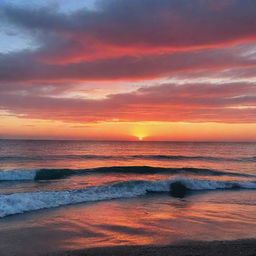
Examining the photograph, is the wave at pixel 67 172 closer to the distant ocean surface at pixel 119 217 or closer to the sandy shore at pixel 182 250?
the distant ocean surface at pixel 119 217

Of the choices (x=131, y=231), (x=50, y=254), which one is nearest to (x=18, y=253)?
(x=50, y=254)

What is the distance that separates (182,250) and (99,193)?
32.6ft

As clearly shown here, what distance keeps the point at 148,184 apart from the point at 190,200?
4.50 metres

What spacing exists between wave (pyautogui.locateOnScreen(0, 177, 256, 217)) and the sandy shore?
573 centimetres

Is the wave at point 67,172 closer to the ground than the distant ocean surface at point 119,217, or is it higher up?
closer to the ground

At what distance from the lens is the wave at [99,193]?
44.5 ft

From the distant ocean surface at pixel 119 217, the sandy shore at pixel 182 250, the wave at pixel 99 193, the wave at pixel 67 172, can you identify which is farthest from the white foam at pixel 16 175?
the sandy shore at pixel 182 250

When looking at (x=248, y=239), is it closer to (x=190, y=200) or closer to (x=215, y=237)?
(x=215, y=237)

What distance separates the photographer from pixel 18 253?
Result: 8133 millimetres

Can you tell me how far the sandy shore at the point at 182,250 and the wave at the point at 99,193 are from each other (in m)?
5.73

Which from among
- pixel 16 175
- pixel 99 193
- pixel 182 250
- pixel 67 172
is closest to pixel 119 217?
pixel 182 250

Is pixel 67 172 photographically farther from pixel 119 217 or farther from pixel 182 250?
pixel 182 250

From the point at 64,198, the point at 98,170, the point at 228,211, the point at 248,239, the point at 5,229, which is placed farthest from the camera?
the point at 98,170

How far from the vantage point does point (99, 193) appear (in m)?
17.8
